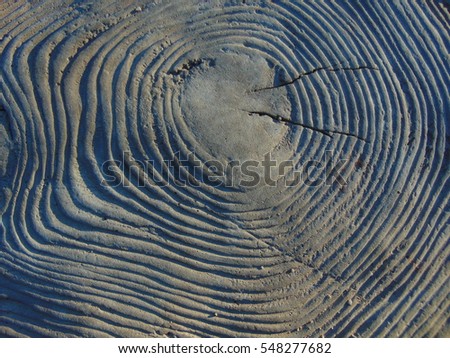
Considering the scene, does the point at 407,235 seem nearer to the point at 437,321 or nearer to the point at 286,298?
the point at 437,321

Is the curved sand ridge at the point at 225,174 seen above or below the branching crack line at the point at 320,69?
below

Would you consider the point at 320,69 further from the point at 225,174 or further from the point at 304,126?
the point at 225,174

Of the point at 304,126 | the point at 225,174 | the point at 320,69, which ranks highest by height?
the point at 320,69

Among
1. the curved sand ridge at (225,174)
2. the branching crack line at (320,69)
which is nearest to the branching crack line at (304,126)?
the curved sand ridge at (225,174)

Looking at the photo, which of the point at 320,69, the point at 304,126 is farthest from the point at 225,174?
the point at 320,69

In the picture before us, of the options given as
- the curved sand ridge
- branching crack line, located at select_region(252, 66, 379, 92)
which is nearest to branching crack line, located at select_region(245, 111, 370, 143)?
the curved sand ridge

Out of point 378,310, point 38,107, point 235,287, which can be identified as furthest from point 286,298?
point 38,107

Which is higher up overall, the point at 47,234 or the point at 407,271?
the point at 407,271

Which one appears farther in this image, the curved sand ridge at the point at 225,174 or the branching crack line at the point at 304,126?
the branching crack line at the point at 304,126

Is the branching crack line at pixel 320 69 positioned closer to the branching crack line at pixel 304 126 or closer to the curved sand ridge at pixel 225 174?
the curved sand ridge at pixel 225 174
